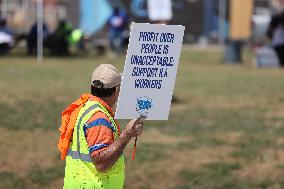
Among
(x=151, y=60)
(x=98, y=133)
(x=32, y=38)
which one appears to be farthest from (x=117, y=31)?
(x=98, y=133)

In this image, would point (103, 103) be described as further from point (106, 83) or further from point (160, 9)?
point (160, 9)

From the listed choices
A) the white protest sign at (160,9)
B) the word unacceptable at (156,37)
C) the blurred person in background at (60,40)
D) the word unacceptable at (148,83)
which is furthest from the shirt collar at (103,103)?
the blurred person in background at (60,40)

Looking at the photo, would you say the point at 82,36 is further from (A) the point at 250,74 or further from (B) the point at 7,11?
(A) the point at 250,74

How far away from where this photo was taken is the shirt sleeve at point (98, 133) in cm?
500

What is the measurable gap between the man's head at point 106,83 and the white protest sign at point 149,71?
5 centimetres

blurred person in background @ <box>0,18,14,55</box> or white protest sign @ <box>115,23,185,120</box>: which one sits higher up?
white protest sign @ <box>115,23,185,120</box>

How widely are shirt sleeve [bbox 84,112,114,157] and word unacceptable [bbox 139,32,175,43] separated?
1.88 feet

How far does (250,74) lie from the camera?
2522cm

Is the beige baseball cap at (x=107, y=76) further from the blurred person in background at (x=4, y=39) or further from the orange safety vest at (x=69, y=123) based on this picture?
the blurred person in background at (x=4, y=39)

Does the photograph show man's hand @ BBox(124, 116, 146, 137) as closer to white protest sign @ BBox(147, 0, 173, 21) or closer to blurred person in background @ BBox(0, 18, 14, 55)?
white protest sign @ BBox(147, 0, 173, 21)

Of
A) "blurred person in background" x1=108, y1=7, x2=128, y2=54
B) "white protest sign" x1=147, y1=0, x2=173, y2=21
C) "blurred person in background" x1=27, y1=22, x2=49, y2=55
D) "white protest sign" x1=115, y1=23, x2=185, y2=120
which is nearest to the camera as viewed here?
"white protest sign" x1=115, y1=23, x2=185, y2=120

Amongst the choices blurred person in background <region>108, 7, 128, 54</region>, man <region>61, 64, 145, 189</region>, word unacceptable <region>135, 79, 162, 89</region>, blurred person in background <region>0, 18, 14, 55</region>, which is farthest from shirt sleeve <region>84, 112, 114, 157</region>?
blurred person in background <region>108, 7, 128, 54</region>

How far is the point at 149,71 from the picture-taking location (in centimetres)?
537

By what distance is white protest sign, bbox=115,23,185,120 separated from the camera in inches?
207
